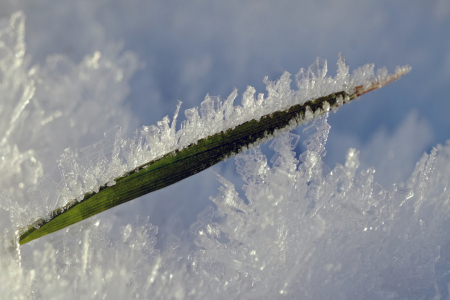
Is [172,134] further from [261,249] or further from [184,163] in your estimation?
[261,249]

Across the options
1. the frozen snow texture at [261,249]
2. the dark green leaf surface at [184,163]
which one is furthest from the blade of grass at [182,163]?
the frozen snow texture at [261,249]

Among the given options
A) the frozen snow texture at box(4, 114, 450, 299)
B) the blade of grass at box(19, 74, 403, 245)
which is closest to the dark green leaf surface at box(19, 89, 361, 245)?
the blade of grass at box(19, 74, 403, 245)

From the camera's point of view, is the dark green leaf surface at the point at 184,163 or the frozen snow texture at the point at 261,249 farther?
the frozen snow texture at the point at 261,249

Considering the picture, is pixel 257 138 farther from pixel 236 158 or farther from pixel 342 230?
pixel 342 230

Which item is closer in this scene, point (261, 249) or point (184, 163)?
point (184, 163)

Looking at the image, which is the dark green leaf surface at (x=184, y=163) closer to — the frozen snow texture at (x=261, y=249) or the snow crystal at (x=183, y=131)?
the snow crystal at (x=183, y=131)

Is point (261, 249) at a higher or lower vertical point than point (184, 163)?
lower

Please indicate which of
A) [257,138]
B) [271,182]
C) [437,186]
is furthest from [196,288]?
[437,186]

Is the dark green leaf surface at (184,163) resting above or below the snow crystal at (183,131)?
below

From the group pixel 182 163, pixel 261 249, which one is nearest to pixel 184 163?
pixel 182 163

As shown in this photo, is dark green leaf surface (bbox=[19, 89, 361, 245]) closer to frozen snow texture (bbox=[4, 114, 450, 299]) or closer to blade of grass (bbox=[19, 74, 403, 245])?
blade of grass (bbox=[19, 74, 403, 245])
